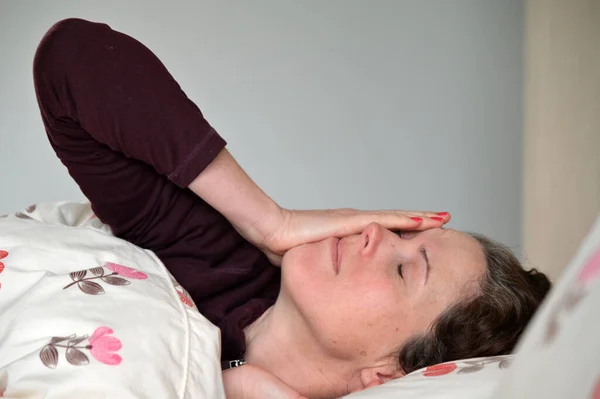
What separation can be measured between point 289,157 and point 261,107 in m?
0.17

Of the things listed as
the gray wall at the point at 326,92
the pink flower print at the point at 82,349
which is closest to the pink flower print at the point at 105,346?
the pink flower print at the point at 82,349

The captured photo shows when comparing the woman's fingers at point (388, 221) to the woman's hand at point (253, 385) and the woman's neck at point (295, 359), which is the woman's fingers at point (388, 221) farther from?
the woman's hand at point (253, 385)

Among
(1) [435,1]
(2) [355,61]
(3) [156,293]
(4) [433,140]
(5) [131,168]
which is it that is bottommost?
(3) [156,293]

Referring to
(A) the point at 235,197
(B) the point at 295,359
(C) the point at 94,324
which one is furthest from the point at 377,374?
(C) the point at 94,324

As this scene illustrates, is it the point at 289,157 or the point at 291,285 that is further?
the point at 289,157

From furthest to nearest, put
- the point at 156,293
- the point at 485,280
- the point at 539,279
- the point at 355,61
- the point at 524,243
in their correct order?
the point at 355,61 → the point at 524,243 → the point at 539,279 → the point at 485,280 → the point at 156,293

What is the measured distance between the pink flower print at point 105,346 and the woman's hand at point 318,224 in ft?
1.19

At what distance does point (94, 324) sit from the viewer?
0.90 meters

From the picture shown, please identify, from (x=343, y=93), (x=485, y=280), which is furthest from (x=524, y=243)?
(x=485, y=280)

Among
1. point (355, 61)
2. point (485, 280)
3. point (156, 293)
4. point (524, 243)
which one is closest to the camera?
point (156, 293)

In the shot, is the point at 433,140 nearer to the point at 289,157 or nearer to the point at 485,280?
the point at 289,157

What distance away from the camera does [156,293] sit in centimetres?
101

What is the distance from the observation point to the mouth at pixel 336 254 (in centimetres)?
110

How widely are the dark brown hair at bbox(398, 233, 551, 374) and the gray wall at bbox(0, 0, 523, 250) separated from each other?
82 cm
